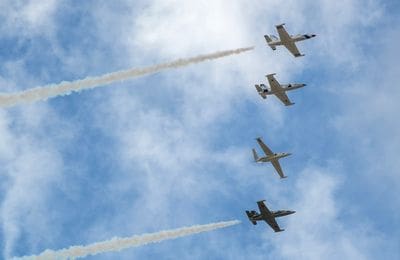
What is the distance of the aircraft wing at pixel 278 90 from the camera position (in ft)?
518

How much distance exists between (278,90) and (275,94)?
1.21 metres

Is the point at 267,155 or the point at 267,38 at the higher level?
the point at 267,38

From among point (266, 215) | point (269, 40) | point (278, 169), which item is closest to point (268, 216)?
point (266, 215)

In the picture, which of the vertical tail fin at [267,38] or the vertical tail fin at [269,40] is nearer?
the vertical tail fin at [269,40]

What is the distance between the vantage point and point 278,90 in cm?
15975

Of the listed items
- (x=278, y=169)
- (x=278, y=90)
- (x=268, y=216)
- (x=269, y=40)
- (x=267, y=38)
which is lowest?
(x=268, y=216)

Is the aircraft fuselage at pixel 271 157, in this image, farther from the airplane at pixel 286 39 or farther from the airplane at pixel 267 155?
the airplane at pixel 286 39

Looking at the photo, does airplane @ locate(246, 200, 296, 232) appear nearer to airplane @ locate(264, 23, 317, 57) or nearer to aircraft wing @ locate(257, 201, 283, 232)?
aircraft wing @ locate(257, 201, 283, 232)

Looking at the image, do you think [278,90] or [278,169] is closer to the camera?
[278,90]

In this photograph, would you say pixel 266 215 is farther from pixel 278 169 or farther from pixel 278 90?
pixel 278 90

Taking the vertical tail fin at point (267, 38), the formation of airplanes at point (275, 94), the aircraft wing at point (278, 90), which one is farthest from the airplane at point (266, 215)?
the vertical tail fin at point (267, 38)

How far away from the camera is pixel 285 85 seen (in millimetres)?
158750

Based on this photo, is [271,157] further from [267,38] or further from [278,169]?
[267,38]

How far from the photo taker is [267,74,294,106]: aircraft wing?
157875 mm
